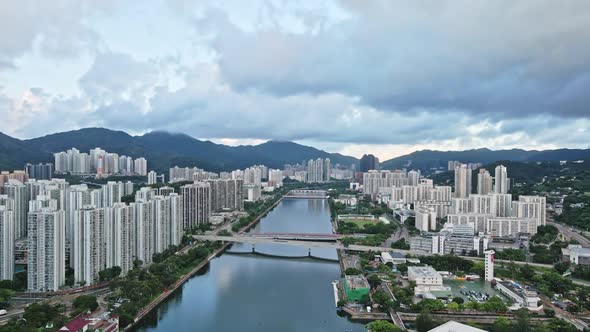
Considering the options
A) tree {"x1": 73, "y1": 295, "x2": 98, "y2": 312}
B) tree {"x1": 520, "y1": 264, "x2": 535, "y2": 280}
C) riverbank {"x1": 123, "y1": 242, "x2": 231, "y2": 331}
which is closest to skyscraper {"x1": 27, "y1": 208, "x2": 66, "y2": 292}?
tree {"x1": 73, "y1": 295, "x2": 98, "y2": 312}

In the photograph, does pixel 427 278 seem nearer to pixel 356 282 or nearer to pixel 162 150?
pixel 356 282

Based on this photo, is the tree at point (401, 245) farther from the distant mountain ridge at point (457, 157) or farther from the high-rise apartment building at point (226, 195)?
the distant mountain ridge at point (457, 157)

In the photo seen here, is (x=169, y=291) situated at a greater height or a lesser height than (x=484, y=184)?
lesser

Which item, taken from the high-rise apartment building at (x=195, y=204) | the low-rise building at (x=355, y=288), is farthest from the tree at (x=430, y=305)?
the high-rise apartment building at (x=195, y=204)

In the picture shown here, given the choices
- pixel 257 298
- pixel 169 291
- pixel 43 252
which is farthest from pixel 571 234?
pixel 43 252

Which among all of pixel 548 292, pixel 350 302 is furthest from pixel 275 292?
pixel 548 292

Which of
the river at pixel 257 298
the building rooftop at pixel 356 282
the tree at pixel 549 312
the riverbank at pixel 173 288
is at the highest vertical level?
the building rooftop at pixel 356 282
